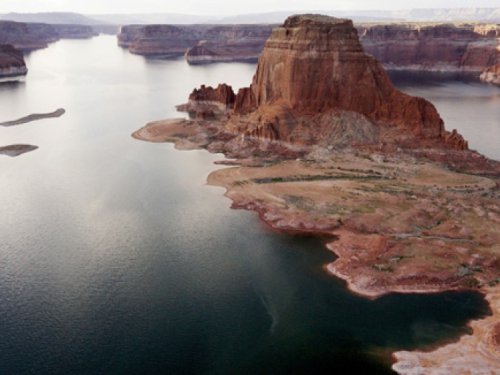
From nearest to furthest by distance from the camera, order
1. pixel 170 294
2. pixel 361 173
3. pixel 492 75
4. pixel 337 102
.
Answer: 1. pixel 170 294
2. pixel 361 173
3. pixel 337 102
4. pixel 492 75

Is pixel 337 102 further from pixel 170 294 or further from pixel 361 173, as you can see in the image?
pixel 170 294

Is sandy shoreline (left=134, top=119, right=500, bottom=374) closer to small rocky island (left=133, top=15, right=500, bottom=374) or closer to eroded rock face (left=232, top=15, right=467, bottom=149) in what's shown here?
small rocky island (left=133, top=15, right=500, bottom=374)

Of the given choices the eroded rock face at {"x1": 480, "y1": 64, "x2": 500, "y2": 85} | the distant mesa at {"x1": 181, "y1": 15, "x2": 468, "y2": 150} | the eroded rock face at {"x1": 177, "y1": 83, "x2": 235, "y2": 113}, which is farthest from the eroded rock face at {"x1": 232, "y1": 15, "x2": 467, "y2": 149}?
the eroded rock face at {"x1": 480, "y1": 64, "x2": 500, "y2": 85}

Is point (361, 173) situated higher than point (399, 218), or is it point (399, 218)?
point (361, 173)

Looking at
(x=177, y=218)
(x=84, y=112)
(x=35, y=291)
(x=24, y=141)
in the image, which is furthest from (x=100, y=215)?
(x=84, y=112)

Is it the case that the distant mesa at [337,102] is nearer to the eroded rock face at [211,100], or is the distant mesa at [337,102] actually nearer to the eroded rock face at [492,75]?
the eroded rock face at [211,100]

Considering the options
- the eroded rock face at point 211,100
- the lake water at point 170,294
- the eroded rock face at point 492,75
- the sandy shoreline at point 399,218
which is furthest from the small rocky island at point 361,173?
the eroded rock face at point 492,75

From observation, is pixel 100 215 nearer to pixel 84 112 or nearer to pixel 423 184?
pixel 423 184

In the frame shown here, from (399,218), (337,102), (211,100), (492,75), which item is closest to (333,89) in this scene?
(337,102)
